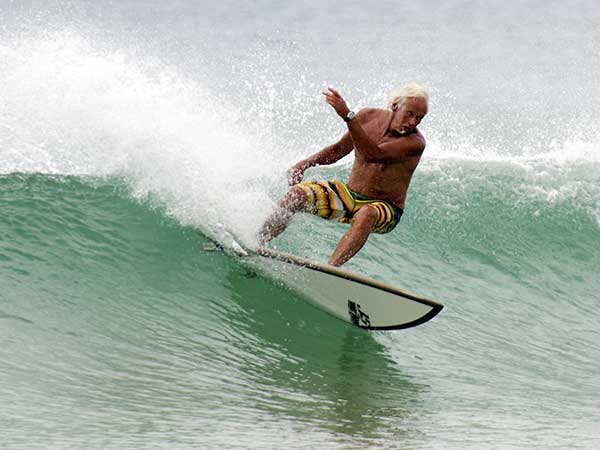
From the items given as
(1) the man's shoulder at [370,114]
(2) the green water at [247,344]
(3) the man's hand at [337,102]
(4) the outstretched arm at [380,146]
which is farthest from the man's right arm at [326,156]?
(3) the man's hand at [337,102]

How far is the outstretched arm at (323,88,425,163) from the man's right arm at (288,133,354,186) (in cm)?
55

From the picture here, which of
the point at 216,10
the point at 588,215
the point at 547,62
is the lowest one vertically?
the point at 588,215

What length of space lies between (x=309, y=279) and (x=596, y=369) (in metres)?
2.32

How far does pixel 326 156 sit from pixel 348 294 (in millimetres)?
1184

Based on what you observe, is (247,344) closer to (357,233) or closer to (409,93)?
(357,233)

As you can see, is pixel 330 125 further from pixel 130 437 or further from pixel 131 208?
pixel 130 437

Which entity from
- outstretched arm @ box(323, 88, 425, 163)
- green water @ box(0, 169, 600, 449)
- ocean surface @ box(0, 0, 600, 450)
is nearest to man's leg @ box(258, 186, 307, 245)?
ocean surface @ box(0, 0, 600, 450)

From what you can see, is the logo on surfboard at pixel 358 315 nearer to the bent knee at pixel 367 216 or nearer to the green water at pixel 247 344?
the green water at pixel 247 344

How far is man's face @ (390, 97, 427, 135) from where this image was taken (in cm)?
633

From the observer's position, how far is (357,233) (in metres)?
6.46

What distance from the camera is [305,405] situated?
516cm

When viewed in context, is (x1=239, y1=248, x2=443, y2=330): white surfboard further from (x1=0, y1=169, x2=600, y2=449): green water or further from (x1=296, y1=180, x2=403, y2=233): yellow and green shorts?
(x1=296, y1=180, x2=403, y2=233): yellow and green shorts

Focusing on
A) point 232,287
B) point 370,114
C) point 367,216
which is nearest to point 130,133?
point 232,287

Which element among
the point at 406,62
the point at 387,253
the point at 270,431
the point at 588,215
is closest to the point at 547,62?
the point at 406,62
